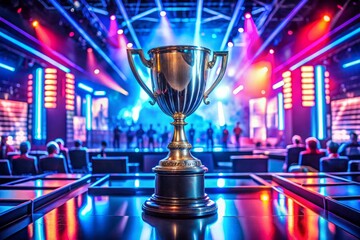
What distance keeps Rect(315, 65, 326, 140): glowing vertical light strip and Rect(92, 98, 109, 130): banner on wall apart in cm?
1019

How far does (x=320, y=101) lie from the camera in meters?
9.65

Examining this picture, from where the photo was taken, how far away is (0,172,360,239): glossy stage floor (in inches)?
39.7

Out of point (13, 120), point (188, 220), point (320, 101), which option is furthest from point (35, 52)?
point (188, 220)

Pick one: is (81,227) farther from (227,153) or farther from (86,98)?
(86,98)

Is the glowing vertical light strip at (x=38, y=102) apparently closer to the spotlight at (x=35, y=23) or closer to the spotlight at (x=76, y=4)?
A: the spotlight at (x=35, y=23)

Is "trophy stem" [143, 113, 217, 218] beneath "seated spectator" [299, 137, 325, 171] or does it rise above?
above

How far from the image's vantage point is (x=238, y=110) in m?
18.2

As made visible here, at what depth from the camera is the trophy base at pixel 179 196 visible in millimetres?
1208

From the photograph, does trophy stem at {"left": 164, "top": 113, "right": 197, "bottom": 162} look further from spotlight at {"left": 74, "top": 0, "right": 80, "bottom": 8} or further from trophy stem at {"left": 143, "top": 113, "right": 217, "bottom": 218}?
spotlight at {"left": 74, "top": 0, "right": 80, "bottom": 8}

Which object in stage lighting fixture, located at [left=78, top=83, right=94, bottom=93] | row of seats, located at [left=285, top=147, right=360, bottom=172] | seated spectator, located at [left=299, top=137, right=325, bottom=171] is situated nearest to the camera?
row of seats, located at [left=285, top=147, right=360, bottom=172]

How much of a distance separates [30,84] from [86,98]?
5555 mm

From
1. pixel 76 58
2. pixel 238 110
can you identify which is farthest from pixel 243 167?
pixel 238 110

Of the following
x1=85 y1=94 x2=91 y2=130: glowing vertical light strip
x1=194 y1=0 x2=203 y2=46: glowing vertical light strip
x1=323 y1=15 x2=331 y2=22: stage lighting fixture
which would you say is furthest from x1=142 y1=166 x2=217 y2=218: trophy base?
x1=85 y1=94 x2=91 y2=130: glowing vertical light strip

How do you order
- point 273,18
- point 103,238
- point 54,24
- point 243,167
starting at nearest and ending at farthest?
point 103,238 → point 243,167 → point 54,24 → point 273,18
